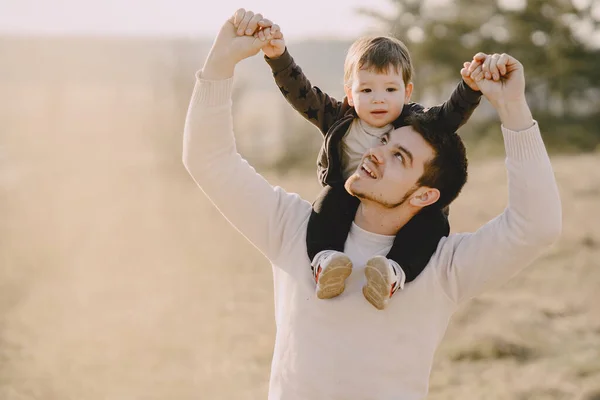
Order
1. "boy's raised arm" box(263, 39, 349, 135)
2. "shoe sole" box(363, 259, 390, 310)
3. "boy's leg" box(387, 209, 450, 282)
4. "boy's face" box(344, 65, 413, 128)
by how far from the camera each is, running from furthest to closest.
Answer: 1. "boy's raised arm" box(263, 39, 349, 135)
2. "boy's face" box(344, 65, 413, 128)
3. "boy's leg" box(387, 209, 450, 282)
4. "shoe sole" box(363, 259, 390, 310)

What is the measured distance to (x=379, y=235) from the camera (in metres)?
1.73

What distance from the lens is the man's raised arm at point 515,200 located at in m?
1.55

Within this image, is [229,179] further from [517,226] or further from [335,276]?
[517,226]

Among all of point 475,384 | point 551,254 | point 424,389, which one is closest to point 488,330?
point 475,384

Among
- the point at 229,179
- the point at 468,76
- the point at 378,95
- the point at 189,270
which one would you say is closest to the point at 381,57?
the point at 378,95

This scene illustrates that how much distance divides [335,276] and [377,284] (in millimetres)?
91

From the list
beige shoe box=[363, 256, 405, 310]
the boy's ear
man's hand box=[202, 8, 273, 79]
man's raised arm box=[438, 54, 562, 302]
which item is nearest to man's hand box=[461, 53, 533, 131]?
man's raised arm box=[438, 54, 562, 302]

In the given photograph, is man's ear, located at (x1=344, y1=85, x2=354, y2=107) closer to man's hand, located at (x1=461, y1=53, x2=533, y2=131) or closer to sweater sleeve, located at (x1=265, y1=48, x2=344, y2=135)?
sweater sleeve, located at (x1=265, y1=48, x2=344, y2=135)

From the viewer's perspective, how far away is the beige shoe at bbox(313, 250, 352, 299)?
1577 millimetres

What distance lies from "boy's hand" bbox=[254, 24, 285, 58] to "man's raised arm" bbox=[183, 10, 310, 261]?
1 cm

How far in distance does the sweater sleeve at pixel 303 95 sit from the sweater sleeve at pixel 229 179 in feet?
0.57

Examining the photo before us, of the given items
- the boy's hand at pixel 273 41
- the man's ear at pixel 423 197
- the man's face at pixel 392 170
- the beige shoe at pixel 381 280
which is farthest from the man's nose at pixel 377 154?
the boy's hand at pixel 273 41

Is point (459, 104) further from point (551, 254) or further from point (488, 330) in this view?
point (551, 254)

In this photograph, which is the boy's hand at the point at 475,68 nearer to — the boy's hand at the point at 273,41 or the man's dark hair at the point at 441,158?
the man's dark hair at the point at 441,158
